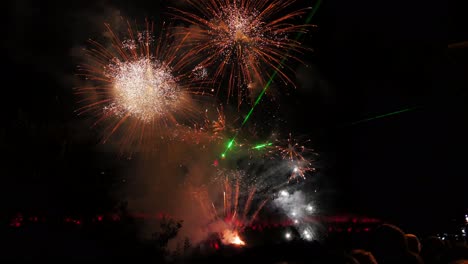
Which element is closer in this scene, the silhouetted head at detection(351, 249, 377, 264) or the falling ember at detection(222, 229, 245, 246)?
the silhouetted head at detection(351, 249, 377, 264)

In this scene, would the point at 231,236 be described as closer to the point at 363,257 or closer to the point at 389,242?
the point at 389,242

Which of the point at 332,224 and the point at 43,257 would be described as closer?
the point at 43,257

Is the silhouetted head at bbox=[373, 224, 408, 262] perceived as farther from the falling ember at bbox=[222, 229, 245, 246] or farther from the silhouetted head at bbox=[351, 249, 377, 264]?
the falling ember at bbox=[222, 229, 245, 246]

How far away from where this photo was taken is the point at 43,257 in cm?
998

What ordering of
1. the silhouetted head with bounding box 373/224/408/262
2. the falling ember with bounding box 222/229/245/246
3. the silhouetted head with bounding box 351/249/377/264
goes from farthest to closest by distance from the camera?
the falling ember with bounding box 222/229/245/246 < the silhouetted head with bounding box 373/224/408/262 < the silhouetted head with bounding box 351/249/377/264

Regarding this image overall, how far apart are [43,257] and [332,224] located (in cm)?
3209

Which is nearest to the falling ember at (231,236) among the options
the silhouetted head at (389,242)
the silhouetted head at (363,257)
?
the silhouetted head at (389,242)

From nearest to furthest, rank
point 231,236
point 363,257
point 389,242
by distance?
1. point 363,257
2. point 389,242
3. point 231,236

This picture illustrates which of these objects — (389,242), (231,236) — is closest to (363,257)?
(389,242)

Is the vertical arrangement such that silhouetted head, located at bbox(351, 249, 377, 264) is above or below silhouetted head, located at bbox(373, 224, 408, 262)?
below

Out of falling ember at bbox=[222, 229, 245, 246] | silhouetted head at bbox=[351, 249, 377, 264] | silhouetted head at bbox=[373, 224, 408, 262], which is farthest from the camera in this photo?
falling ember at bbox=[222, 229, 245, 246]

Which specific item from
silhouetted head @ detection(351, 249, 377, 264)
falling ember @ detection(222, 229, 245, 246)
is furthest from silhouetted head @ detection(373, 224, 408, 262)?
falling ember @ detection(222, 229, 245, 246)

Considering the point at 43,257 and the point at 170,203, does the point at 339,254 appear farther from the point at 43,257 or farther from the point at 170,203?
the point at 170,203

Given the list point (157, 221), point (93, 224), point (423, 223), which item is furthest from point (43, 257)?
point (423, 223)
